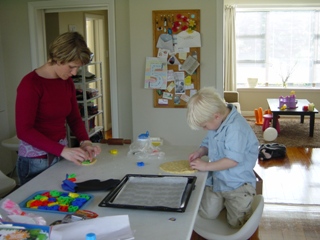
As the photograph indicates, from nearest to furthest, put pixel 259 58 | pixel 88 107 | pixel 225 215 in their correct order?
pixel 225 215
pixel 88 107
pixel 259 58

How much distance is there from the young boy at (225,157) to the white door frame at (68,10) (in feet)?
7.18

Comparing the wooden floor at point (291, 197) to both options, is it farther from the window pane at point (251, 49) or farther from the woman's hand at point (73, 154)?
the window pane at point (251, 49)

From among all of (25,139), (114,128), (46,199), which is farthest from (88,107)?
(46,199)

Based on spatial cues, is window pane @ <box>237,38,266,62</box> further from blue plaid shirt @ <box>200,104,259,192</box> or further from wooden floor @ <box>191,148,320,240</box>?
blue plaid shirt @ <box>200,104,259,192</box>

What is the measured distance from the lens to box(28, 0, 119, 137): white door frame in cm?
391

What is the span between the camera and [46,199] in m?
1.54

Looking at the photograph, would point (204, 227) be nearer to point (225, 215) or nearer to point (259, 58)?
point (225, 215)

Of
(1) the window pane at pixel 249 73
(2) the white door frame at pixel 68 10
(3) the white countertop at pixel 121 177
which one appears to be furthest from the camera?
(1) the window pane at pixel 249 73

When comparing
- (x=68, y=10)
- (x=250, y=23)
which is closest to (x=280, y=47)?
(x=250, y=23)

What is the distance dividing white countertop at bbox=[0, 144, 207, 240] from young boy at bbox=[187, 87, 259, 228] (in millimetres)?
132

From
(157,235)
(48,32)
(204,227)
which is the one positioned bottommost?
(204,227)

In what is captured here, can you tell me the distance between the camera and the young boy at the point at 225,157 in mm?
1849

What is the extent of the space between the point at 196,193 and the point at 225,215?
52 centimetres

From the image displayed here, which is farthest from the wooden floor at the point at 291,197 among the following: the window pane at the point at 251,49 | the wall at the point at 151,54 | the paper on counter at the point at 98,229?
the window pane at the point at 251,49
